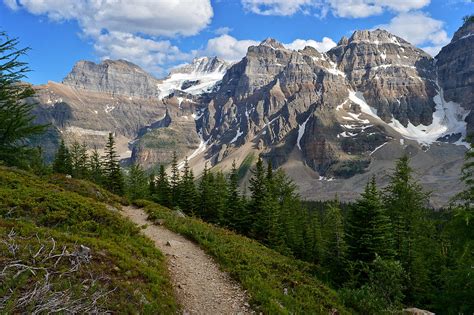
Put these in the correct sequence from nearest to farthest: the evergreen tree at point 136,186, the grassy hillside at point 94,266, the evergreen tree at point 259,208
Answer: the grassy hillside at point 94,266, the evergreen tree at point 259,208, the evergreen tree at point 136,186

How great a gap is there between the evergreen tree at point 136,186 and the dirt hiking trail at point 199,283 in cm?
3603

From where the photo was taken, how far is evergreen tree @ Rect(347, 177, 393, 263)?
978 inches

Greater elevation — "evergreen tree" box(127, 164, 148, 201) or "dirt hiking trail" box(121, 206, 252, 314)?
"dirt hiking trail" box(121, 206, 252, 314)

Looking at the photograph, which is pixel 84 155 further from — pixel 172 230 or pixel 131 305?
pixel 131 305

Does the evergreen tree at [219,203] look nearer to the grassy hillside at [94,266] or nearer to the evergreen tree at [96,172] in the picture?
the evergreen tree at [96,172]

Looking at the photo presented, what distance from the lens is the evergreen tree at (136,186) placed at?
54.7 metres

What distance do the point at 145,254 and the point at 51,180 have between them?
18834mm

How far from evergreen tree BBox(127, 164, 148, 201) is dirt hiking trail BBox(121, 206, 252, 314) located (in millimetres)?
36025

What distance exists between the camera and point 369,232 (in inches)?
996

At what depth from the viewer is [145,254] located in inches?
613

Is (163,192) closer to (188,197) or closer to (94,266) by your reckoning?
(188,197)

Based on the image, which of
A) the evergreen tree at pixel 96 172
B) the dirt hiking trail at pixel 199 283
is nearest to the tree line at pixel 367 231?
the evergreen tree at pixel 96 172

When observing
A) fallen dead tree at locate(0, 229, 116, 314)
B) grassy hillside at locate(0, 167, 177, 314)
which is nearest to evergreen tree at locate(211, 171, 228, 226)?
grassy hillside at locate(0, 167, 177, 314)

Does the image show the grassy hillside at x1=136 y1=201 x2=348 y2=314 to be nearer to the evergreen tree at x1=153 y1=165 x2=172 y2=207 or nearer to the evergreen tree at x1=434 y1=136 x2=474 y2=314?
the evergreen tree at x1=434 y1=136 x2=474 y2=314
